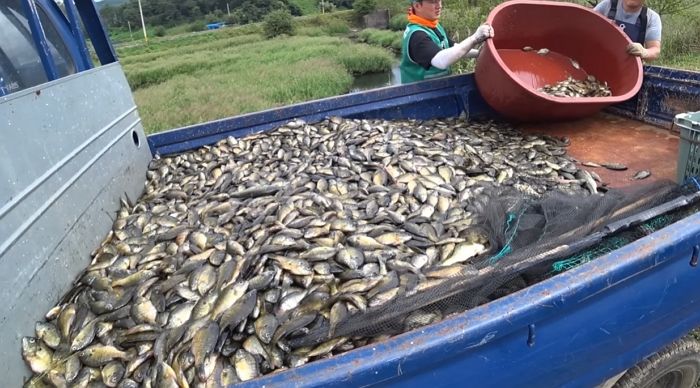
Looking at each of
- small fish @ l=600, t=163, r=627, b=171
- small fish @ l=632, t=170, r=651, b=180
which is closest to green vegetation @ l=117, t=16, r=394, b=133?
small fish @ l=600, t=163, r=627, b=171

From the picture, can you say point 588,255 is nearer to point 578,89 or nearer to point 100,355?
point 100,355

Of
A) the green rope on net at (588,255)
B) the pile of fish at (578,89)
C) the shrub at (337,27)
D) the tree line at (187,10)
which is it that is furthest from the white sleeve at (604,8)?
the tree line at (187,10)

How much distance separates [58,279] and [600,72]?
16.0 ft

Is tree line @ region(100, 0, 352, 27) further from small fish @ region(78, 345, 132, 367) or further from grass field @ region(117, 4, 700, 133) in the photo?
small fish @ region(78, 345, 132, 367)

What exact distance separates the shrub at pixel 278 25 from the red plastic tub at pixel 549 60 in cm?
3805

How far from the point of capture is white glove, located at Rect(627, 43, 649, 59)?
13.6 ft

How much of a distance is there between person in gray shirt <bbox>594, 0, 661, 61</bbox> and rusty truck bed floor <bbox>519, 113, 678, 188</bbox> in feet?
2.72

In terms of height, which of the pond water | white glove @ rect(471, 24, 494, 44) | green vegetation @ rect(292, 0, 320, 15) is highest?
green vegetation @ rect(292, 0, 320, 15)

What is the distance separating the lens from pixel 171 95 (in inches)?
647

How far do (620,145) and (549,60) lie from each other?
55.0 inches

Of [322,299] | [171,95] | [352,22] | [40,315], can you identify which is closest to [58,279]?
[40,315]

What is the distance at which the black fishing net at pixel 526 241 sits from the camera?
182cm

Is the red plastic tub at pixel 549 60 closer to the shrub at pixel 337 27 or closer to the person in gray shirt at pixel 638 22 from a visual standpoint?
the person in gray shirt at pixel 638 22

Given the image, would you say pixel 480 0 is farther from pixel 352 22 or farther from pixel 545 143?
pixel 352 22
